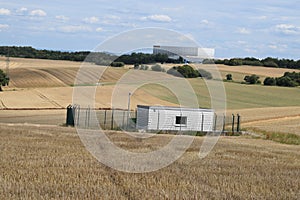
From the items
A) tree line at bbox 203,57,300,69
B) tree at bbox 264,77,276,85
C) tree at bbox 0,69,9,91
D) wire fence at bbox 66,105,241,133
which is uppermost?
tree line at bbox 203,57,300,69

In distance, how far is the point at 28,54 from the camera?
15625 cm

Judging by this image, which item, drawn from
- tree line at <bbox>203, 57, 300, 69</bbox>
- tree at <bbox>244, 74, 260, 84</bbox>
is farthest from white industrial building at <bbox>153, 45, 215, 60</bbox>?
tree line at <bbox>203, 57, 300, 69</bbox>

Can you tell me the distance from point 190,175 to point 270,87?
93579mm

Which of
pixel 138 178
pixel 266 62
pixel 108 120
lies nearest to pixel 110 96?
pixel 108 120

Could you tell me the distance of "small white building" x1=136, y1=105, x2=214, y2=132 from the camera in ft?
163

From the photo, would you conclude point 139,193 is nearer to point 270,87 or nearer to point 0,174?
point 0,174

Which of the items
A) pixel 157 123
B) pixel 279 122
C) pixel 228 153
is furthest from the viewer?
pixel 279 122

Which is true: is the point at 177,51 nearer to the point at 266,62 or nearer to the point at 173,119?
the point at 173,119

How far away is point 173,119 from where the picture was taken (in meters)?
50.6

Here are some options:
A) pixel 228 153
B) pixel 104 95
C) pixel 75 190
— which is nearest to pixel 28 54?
pixel 104 95

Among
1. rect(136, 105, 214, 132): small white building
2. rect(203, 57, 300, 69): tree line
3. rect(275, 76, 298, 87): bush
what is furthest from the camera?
rect(203, 57, 300, 69): tree line

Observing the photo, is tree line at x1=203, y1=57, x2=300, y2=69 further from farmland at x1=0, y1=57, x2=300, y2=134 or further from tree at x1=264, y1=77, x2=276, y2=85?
tree at x1=264, y1=77, x2=276, y2=85

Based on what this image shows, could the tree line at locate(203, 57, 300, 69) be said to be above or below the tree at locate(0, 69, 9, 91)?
above

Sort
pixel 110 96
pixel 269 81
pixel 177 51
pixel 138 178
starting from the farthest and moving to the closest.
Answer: pixel 269 81 → pixel 110 96 → pixel 177 51 → pixel 138 178
